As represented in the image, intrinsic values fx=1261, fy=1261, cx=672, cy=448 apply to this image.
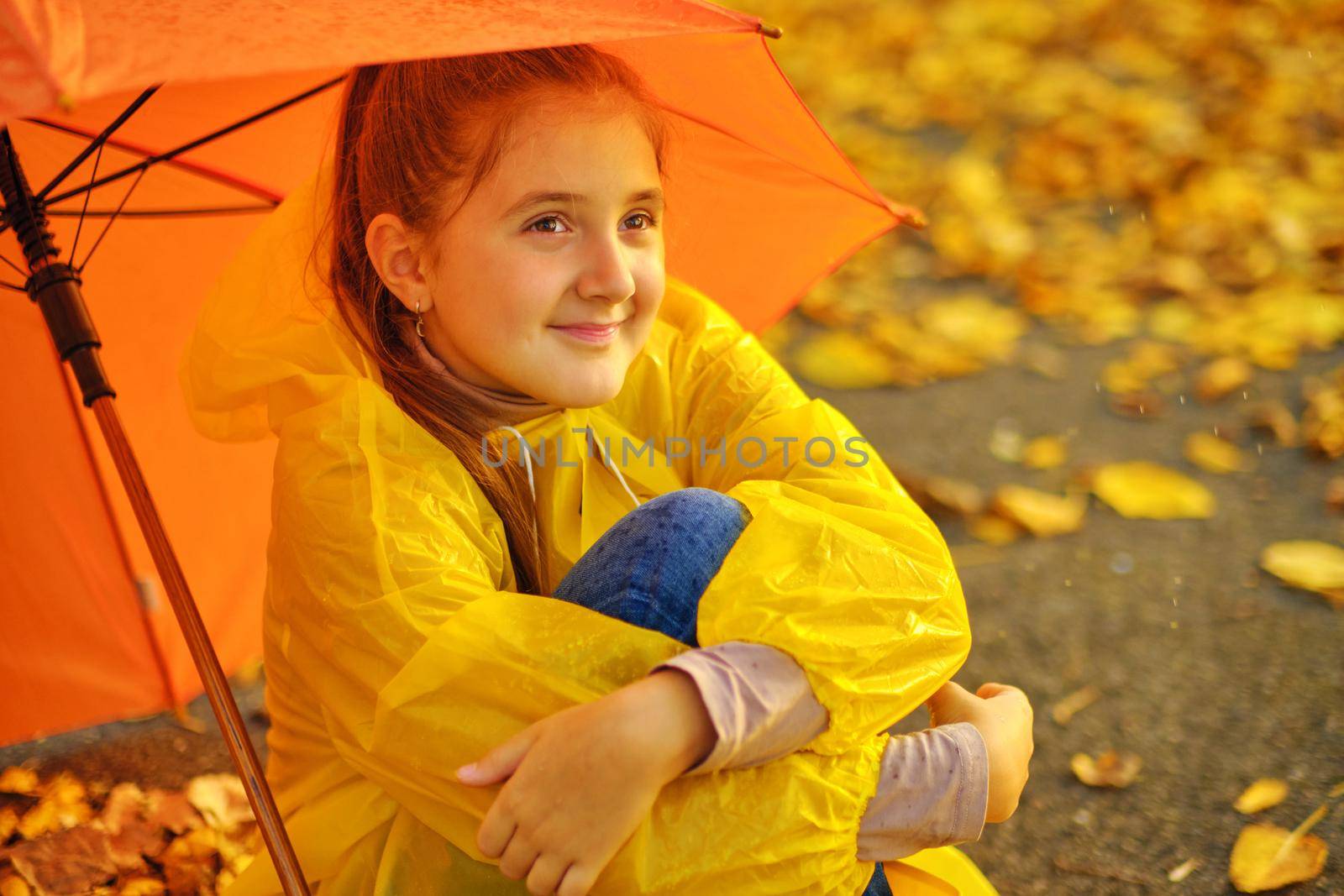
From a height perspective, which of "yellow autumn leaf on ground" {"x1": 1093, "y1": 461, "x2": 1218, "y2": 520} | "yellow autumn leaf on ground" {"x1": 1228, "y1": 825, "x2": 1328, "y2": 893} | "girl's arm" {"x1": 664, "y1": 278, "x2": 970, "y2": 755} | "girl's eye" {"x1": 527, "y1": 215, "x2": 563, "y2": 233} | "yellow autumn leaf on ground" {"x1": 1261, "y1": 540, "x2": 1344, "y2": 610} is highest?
"girl's eye" {"x1": 527, "y1": 215, "x2": 563, "y2": 233}

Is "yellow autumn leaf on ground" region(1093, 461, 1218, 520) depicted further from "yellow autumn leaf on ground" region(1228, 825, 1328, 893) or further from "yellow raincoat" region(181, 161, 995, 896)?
"yellow raincoat" region(181, 161, 995, 896)

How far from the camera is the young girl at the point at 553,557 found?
1.03 metres

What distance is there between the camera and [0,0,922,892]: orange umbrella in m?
1.33

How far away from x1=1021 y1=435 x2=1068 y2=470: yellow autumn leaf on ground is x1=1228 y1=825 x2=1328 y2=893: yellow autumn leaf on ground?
971 mm

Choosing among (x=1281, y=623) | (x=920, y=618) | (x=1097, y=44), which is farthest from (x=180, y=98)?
(x=1097, y=44)

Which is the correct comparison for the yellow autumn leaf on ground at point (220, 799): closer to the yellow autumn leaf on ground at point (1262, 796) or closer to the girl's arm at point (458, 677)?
the girl's arm at point (458, 677)

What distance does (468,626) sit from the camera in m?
1.06

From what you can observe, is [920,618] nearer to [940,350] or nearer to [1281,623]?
[1281,623]

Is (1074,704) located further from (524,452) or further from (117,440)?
(117,440)

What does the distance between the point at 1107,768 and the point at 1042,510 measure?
655mm

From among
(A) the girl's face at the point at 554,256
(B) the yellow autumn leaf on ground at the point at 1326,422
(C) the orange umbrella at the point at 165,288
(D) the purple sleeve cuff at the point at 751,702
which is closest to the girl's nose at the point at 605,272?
(A) the girl's face at the point at 554,256

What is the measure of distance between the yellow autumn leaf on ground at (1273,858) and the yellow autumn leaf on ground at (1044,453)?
3.19ft

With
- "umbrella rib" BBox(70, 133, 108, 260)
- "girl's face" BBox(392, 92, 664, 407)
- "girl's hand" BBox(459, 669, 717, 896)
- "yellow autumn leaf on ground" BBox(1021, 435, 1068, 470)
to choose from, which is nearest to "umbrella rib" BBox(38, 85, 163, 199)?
"umbrella rib" BBox(70, 133, 108, 260)

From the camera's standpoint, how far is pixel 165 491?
5.31 ft
